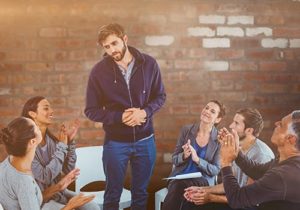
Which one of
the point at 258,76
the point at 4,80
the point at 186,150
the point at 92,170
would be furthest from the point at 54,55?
the point at 258,76

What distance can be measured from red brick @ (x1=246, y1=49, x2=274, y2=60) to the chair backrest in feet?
3.37

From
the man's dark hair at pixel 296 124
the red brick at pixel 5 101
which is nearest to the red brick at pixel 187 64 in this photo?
the man's dark hair at pixel 296 124

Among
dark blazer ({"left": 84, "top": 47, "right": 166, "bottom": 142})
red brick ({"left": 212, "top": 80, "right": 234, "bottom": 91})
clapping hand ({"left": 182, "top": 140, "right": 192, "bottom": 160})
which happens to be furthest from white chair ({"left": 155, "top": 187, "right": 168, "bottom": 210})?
red brick ({"left": 212, "top": 80, "right": 234, "bottom": 91})

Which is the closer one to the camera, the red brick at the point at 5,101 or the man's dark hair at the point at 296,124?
the man's dark hair at the point at 296,124

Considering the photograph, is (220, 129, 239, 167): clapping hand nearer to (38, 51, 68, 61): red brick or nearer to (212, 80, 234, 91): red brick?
(212, 80, 234, 91): red brick

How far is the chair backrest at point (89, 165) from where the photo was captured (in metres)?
2.42

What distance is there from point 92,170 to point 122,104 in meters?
0.43

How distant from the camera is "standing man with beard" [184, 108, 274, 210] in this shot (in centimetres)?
238

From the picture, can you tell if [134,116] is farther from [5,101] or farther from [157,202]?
[5,101]

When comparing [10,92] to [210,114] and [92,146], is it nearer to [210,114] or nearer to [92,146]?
[92,146]

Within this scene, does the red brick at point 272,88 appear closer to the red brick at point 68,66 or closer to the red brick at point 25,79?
the red brick at point 68,66

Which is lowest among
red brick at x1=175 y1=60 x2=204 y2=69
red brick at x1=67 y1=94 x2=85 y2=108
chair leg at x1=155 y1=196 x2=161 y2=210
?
chair leg at x1=155 y1=196 x2=161 y2=210

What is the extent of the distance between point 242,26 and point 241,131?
2.02 feet

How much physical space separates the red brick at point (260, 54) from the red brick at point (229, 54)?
0.15ft
